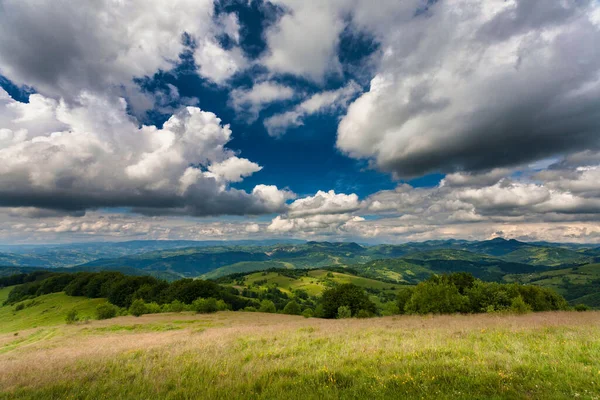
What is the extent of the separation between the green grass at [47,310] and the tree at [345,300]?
63522 mm

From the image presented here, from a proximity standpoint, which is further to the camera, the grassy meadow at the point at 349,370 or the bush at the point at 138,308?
the bush at the point at 138,308

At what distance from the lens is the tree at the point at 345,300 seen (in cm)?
6241

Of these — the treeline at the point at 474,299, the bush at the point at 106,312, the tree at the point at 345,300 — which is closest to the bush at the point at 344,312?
the tree at the point at 345,300

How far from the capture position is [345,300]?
62875 millimetres

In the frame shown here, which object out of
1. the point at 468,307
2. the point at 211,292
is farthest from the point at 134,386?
the point at 211,292

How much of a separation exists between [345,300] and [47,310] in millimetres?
97917

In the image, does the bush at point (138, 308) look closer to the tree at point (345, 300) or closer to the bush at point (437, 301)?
the tree at point (345, 300)

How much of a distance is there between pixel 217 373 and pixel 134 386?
8.77 ft

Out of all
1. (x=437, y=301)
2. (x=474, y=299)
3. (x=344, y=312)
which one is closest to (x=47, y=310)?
(x=344, y=312)

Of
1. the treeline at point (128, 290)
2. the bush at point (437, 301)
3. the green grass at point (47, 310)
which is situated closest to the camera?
the bush at point (437, 301)

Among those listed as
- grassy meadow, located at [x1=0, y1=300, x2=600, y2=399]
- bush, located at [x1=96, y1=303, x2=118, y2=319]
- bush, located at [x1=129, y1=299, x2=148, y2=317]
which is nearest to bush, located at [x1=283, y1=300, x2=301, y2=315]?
bush, located at [x1=129, y1=299, x2=148, y2=317]

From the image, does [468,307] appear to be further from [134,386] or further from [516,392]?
[134,386]

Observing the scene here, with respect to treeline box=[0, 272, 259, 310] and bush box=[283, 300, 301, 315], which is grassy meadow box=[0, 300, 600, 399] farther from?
bush box=[283, 300, 301, 315]

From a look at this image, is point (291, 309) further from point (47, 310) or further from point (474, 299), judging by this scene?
point (47, 310)
